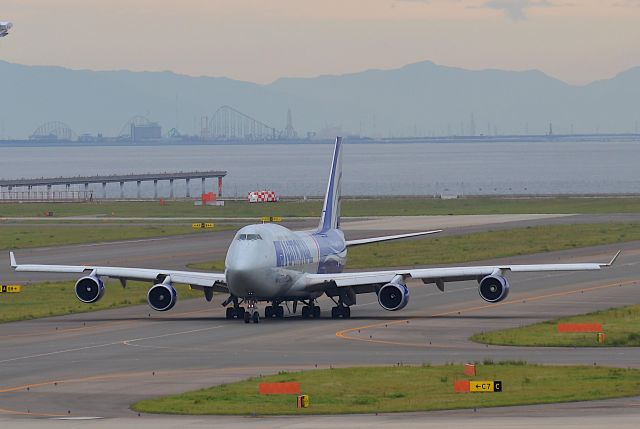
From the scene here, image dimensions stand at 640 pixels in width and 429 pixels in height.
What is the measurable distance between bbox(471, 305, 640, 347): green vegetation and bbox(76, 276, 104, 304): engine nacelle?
18094mm

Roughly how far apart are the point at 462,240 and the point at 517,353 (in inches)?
2519

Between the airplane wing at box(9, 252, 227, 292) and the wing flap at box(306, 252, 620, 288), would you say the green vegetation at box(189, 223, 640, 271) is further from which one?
the wing flap at box(306, 252, 620, 288)

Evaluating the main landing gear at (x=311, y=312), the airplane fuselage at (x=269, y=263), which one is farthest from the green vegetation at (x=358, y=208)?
the airplane fuselage at (x=269, y=263)

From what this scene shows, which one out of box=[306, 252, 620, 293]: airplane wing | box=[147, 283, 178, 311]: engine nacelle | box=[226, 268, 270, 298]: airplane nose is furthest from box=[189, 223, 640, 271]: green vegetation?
box=[226, 268, 270, 298]: airplane nose

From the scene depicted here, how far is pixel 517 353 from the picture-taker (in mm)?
53781

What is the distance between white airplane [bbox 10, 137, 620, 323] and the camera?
208ft

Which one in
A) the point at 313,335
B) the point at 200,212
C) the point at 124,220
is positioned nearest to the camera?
the point at 313,335

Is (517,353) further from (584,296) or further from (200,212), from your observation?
(200,212)

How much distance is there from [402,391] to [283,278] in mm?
21035

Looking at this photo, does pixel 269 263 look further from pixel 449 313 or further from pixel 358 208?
pixel 358 208

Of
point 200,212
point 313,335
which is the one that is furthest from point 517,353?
point 200,212

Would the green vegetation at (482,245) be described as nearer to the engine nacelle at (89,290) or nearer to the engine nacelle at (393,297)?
the engine nacelle at (89,290)

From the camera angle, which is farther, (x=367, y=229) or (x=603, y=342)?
→ (x=367, y=229)

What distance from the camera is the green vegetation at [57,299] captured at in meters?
71.9
